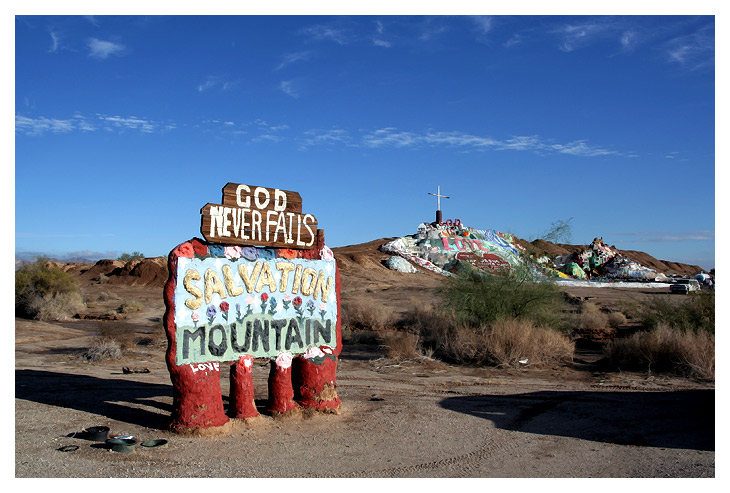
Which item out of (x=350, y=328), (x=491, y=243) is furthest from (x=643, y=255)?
(x=350, y=328)

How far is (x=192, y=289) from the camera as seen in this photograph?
7.29 m

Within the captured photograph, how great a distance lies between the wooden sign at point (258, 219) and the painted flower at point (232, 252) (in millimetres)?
107

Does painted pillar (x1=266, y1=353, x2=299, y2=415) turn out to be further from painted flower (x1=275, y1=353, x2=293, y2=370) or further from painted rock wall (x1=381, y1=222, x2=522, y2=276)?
painted rock wall (x1=381, y1=222, x2=522, y2=276)

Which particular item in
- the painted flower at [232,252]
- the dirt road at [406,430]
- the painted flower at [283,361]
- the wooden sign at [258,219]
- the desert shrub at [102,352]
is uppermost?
the wooden sign at [258,219]

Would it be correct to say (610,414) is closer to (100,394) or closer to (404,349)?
(404,349)

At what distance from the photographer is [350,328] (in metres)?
21.4

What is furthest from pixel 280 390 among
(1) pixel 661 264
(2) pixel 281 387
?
(1) pixel 661 264

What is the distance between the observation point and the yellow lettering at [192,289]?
7.25 meters

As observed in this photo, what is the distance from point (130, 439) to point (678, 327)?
12.5 meters

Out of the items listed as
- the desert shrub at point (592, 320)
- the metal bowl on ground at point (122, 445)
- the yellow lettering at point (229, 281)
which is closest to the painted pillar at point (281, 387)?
the yellow lettering at point (229, 281)

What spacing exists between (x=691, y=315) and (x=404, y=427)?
402 inches

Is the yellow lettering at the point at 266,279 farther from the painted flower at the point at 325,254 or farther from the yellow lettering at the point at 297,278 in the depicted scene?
the painted flower at the point at 325,254

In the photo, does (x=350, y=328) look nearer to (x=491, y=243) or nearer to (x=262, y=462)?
(x=262, y=462)

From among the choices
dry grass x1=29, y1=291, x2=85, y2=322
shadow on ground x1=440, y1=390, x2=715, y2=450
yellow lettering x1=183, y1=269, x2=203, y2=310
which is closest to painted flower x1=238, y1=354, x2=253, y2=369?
yellow lettering x1=183, y1=269, x2=203, y2=310
